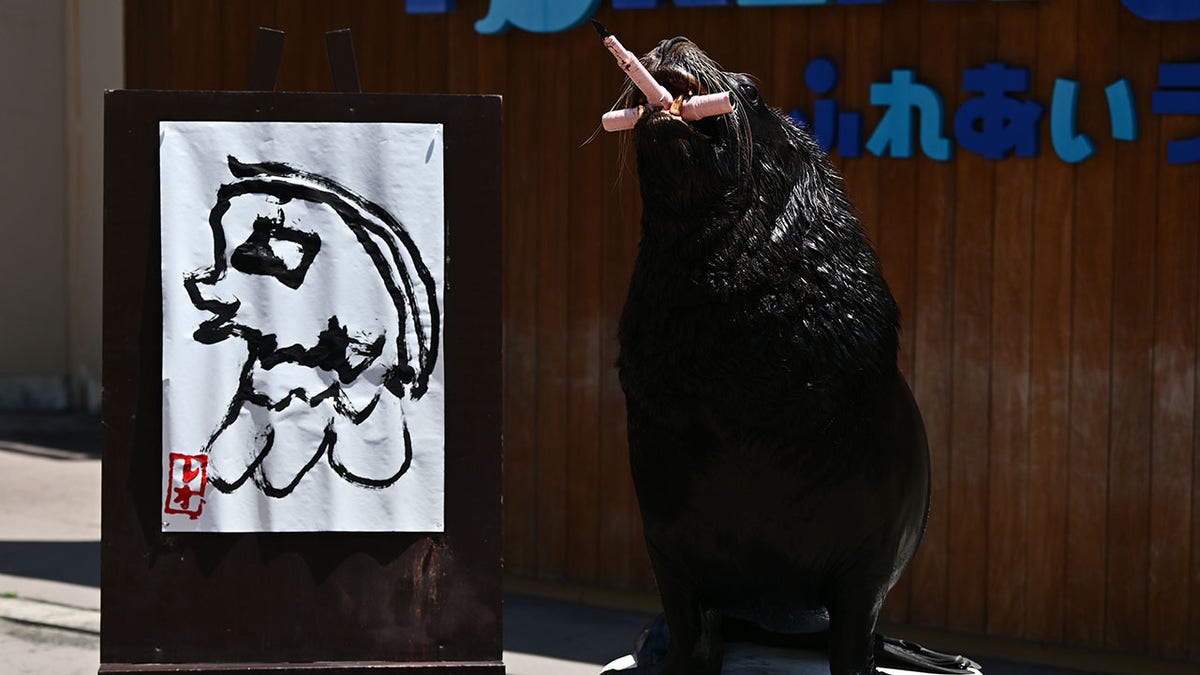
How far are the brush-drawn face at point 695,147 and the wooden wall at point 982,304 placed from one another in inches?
121

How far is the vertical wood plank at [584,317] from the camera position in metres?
6.34

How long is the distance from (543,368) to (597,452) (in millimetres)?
447

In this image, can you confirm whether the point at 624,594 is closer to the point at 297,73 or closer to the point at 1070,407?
the point at 1070,407

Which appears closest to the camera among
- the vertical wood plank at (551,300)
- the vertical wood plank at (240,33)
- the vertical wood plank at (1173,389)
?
the vertical wood plank at (1173,389)

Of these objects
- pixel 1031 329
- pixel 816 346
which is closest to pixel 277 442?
pixel 816 346

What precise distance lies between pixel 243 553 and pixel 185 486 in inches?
7.2

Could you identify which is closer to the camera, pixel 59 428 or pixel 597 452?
pixel 597 452

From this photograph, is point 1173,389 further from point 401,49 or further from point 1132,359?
point 401,49

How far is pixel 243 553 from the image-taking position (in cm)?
313

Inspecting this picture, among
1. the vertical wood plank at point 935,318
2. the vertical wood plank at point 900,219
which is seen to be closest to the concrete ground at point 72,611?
the vertical wood plank at point 935,318

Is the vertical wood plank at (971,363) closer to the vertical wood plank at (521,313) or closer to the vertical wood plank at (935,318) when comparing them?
the vertical wood plank at (935,318)

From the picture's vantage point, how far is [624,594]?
21.1 feet

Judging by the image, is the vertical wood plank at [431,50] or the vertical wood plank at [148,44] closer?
the vertical wood plank at [431,50]

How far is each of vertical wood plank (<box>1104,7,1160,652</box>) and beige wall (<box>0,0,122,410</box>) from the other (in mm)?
7976
